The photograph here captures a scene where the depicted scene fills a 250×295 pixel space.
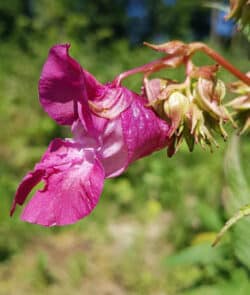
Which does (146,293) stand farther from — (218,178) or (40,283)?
(218,178)

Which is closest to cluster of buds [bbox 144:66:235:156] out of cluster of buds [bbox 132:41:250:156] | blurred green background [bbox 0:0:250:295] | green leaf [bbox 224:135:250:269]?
cluster of buds [bbox 132:41:250:156]

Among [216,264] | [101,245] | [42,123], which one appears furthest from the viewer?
[42,123]

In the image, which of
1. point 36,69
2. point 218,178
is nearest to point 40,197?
point 218,178

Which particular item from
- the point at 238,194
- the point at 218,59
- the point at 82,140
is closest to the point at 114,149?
the point at 82,140

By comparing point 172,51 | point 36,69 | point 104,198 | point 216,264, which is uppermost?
Result: point 172,51

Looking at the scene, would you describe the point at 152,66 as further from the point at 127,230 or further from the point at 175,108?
the point at 127,230

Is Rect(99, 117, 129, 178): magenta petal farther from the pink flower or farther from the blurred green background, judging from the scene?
the blurred green background

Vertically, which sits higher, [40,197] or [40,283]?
[40,197]
